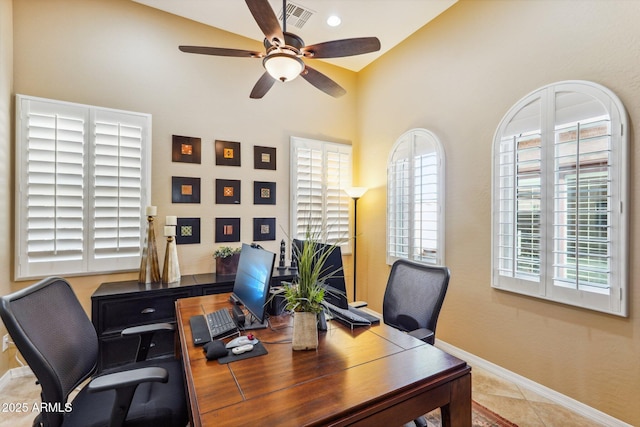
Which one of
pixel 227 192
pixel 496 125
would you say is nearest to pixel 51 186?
pixel 227 192

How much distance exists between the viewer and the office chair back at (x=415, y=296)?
1.90 metres

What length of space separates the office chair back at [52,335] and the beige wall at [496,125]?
9.60 ft

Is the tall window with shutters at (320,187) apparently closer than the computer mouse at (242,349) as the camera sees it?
No

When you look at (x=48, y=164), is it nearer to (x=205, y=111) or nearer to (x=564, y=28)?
(x=205, y=111)

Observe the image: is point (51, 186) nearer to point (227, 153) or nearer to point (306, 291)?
point (227, 153)

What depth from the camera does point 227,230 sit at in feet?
11.0

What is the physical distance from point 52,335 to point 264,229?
234 centimetres

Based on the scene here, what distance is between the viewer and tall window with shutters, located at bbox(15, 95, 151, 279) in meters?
2.47

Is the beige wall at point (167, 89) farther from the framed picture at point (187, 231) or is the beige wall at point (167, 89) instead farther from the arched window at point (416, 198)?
the arched window at point (416, 198)

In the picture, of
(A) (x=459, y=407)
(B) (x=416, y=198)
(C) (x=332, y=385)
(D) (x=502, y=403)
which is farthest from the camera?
(B) (x=416, y=198)

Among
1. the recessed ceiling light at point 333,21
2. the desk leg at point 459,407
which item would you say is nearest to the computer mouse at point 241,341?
the desk leg at point 459,407

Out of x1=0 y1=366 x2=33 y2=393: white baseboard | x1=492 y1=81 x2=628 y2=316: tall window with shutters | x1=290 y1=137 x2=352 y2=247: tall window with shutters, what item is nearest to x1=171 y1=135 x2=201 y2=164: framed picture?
x1=290 y1=137 x2=352 y2=247: tall window with shutters

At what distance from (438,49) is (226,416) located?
11.8 feet

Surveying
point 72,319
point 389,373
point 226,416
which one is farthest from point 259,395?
point 72,319
